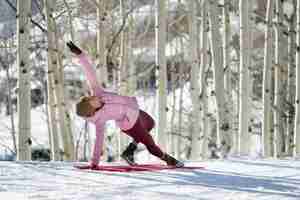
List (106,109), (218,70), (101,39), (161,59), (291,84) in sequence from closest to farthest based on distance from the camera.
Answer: (106,109)
(161,59)
(218,70)
(101,39)
(291,84)

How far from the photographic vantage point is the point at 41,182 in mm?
4766

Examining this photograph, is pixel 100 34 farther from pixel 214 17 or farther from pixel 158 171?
pixel 158 171

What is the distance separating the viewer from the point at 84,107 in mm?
5324

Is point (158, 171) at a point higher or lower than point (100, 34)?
lower

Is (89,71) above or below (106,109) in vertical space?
above

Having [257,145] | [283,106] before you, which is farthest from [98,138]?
[257,145]

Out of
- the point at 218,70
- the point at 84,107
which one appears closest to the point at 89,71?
the point at 84,107

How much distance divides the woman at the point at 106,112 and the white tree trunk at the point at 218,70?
106 inches

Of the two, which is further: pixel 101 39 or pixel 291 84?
pixel 291 84

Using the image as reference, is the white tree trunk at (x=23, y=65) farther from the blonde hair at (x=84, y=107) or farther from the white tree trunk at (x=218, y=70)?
the white tree trunk at (x=218, y=70)

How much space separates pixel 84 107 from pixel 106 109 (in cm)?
23

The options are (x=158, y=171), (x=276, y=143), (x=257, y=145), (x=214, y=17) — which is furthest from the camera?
(x=257, y=145)

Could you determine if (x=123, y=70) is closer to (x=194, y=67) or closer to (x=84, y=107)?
(x=194, y=67)

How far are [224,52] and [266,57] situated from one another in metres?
0.89
